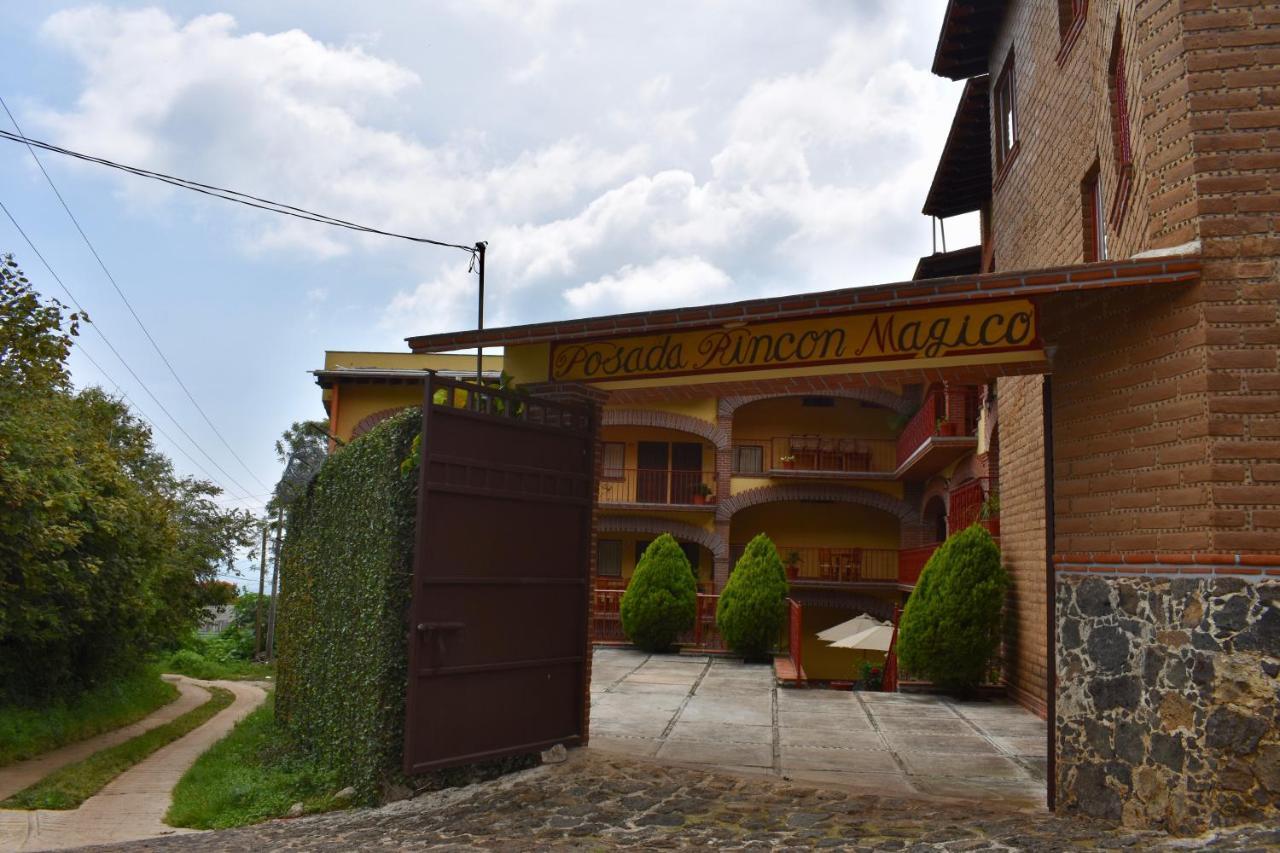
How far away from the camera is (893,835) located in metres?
5.98

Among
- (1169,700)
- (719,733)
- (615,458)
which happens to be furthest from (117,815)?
(615,458)

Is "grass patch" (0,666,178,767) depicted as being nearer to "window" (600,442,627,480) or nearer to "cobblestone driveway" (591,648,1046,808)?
"cobblestone driveway" (591,648,1046,808)

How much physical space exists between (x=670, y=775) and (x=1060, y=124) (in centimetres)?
750

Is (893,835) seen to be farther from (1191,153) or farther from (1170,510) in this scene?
(1191,153)

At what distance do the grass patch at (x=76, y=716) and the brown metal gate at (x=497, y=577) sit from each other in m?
7.34

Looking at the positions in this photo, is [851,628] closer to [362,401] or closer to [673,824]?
[673,824]

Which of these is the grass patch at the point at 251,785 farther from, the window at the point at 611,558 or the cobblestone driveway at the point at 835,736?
the window at the point at 611,558

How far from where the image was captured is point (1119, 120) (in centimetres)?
805

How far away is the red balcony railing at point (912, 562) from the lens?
20.8 m

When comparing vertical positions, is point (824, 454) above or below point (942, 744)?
above

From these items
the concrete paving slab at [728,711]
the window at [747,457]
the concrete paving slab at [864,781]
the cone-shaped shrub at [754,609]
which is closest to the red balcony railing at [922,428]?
the window at [747,457]

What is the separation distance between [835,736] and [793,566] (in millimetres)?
17163

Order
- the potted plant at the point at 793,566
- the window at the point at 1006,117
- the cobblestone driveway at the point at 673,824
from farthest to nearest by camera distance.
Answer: the potted plant at the point at 793,566 < the window at the point at 1006,117 < the cobblestone driveway at the point at 673,824

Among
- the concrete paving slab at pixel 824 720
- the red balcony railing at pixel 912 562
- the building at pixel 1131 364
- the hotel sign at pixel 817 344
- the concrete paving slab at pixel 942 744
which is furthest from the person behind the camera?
the red balcony railing at pixel 912 562
